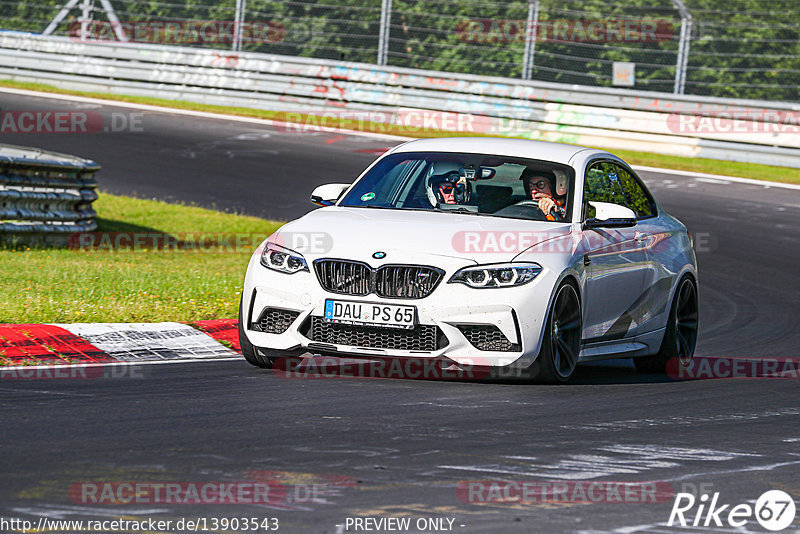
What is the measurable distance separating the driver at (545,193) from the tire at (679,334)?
4.79ft

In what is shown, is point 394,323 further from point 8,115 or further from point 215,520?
point 8,115

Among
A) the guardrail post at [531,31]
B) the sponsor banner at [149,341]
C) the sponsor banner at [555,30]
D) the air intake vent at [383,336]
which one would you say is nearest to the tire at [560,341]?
the air intake vent at [383,336]

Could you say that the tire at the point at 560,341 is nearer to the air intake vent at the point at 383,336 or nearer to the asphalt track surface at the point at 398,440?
the asphalt track surface at the point at 398,440

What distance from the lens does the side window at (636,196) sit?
10000mm

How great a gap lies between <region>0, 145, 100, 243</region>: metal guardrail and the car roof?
19.5 ft

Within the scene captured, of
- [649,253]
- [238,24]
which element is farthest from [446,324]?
[238,24]

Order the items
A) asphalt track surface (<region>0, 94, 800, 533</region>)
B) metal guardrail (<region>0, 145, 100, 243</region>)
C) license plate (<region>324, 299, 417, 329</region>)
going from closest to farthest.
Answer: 1. asphalt track surface (<region>0, 94, 800, 533</region>)
2. license plate (<region>324, 299, 417, 329</region>)
3. metal guardrail (<region>0, 145, 100, 243</region>)

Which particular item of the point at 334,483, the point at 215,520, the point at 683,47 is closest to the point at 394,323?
the point at 334,483

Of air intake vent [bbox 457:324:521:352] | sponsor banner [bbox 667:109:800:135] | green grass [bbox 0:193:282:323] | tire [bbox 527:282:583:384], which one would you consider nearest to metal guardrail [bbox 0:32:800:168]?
sponsor banner [bbox 667:109:800:135]

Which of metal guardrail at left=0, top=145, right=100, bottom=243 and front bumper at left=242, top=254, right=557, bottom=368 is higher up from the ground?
front bumper at left=242, top=254, right=557, bottom=368

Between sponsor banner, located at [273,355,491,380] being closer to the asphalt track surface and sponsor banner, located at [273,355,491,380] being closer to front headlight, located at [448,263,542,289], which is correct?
the asphalt track surface

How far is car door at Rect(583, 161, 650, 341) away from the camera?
8.77m

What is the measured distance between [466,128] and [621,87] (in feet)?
10.2

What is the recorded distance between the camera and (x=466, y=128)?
2553 cm
